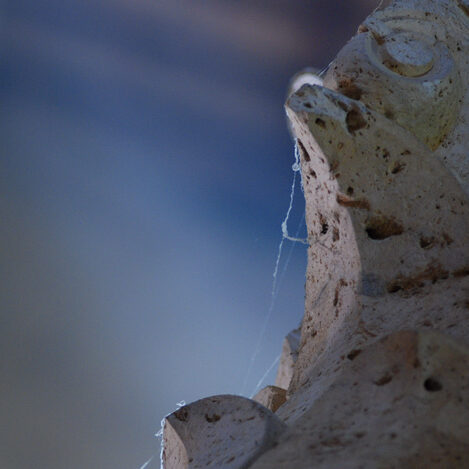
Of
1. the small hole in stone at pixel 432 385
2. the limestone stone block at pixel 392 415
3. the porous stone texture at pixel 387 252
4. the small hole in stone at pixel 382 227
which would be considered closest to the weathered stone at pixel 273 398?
the porous stone texture at pixel 387 252

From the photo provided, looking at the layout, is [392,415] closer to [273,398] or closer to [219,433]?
[219,433]

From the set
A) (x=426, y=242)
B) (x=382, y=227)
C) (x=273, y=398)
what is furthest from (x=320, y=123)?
(x=273, y=398)

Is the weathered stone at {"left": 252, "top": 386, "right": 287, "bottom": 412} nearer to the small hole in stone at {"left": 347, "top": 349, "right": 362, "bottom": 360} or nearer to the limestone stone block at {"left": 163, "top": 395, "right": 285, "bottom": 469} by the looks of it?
the limestone stone block at {"left": 163, "top": 395, "right": 285, "bottom": 469}

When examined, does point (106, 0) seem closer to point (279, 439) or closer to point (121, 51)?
point (121, 51)

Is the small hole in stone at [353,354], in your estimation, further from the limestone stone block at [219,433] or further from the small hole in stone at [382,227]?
the small hole in stone at [382,227]

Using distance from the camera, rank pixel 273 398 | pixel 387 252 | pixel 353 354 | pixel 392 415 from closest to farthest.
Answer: pixel 392 415 < pixel 353 354 < pixel 387 252 < pixel 273 398

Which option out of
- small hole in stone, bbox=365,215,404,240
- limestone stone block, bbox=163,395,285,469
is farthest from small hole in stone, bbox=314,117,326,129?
limestone stone block, bbox=163,395,285,469
